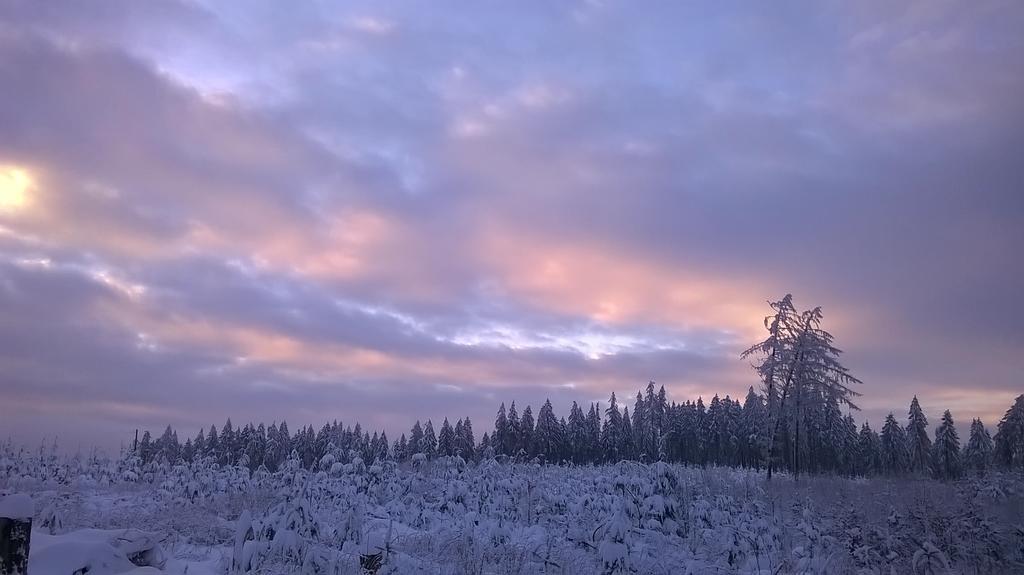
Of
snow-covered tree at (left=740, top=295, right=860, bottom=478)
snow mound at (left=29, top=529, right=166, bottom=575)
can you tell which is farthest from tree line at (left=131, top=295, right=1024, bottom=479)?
snow mound at (left=29, top=529, right=166, bottom=575)

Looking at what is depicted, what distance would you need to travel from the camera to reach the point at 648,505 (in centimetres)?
1590

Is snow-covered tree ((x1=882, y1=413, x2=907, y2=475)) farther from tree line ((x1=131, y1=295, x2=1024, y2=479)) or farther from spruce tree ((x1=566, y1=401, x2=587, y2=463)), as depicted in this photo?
spruce tree ((x1=566, y1=401, x2=587, y2=463))

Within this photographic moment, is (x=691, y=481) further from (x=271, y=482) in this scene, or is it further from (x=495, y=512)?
(x=271, y=482)

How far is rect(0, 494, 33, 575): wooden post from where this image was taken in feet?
20.3

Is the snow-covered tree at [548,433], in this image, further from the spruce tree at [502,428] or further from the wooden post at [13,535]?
the wooden post at [13,535]

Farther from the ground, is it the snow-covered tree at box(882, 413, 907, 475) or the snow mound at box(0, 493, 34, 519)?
the snow mound at box(0, 493, 34, 519)

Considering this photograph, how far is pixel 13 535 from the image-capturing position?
624 centimetres

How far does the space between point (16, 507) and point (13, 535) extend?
260 millimetres

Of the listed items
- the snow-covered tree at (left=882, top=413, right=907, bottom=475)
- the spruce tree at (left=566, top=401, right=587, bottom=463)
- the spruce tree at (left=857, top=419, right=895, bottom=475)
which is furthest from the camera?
the spruce tree at (left=566, top=401, right=587, bottom=463)

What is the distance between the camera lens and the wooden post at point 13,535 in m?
6.18

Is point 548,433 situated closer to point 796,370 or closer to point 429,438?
point 429,438

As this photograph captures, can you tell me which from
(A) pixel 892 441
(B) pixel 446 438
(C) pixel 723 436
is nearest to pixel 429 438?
(B) pixel 446 438

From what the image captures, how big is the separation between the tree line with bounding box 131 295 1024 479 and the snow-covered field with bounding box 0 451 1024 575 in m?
13.6

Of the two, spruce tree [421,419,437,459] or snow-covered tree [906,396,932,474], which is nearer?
snow-covered tree [906,396,932,474]
